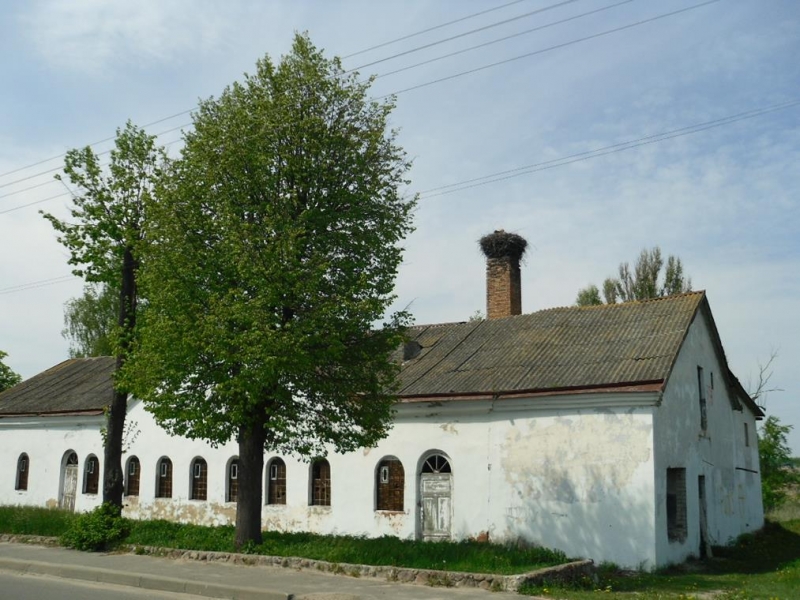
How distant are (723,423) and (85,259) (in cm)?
1719

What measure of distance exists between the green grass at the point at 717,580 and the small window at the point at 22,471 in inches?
884

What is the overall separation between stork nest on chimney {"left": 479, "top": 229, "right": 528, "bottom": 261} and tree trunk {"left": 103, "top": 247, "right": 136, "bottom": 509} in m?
11.1

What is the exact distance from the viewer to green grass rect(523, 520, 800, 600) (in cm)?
1155

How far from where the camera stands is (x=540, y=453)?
16984mm

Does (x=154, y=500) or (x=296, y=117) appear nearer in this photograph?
(x=296, y=117)

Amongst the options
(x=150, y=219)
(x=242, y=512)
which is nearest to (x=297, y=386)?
(x=242, y=512)

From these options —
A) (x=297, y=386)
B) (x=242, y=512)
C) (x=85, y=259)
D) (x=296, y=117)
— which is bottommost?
(x=242, y=512)

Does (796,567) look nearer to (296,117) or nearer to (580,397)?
(580,397)

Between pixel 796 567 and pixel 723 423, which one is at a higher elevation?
pixel 723 423

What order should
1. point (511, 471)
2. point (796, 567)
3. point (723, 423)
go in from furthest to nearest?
point (723, 423)
point (511, 471)
point (796, 567)

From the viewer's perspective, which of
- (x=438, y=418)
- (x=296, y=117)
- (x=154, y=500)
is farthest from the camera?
(x=154, y=500)

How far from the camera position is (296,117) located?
1416 centimetres

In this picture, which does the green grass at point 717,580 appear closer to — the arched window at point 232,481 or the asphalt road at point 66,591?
the asphalt road at point 66,591

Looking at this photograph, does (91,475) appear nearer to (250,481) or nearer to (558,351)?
(250,481)
